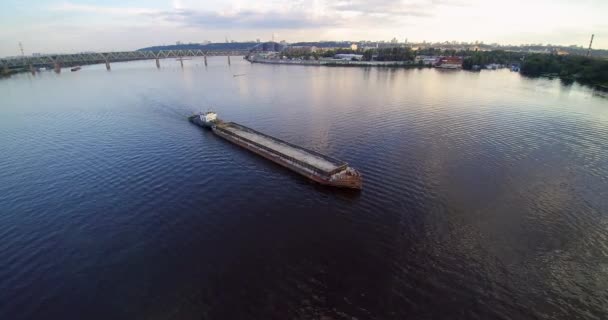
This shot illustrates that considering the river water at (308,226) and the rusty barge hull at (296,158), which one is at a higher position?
the rusty barge hull at (296,158)

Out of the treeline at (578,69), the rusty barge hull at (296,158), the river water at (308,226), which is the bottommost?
the river water at (308,226)

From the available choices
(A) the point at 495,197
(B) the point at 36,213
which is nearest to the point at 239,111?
(B) the point at 36,213

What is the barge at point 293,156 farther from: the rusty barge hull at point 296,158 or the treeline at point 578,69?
the treeline at point 578,69

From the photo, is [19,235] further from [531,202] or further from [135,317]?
[531,202]

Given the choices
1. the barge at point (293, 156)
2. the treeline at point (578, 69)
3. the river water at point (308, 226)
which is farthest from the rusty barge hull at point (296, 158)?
the treeline at point (578, 69)

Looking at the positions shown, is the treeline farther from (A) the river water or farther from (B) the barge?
(B) the barge

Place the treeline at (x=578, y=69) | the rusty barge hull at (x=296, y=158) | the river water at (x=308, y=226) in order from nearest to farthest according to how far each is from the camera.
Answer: the river water at (x=308, y=226) → the rusty barge hull at (x=296, y=158) → the treeline at (x=578, y=69)

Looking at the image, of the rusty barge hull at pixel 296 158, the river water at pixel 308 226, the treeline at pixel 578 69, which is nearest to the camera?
the river water at pixel 308 226

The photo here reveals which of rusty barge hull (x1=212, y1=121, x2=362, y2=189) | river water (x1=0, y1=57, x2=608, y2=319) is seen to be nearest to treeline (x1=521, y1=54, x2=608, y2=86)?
river water (x1=0, y1=57, x2=608, y2=319)
